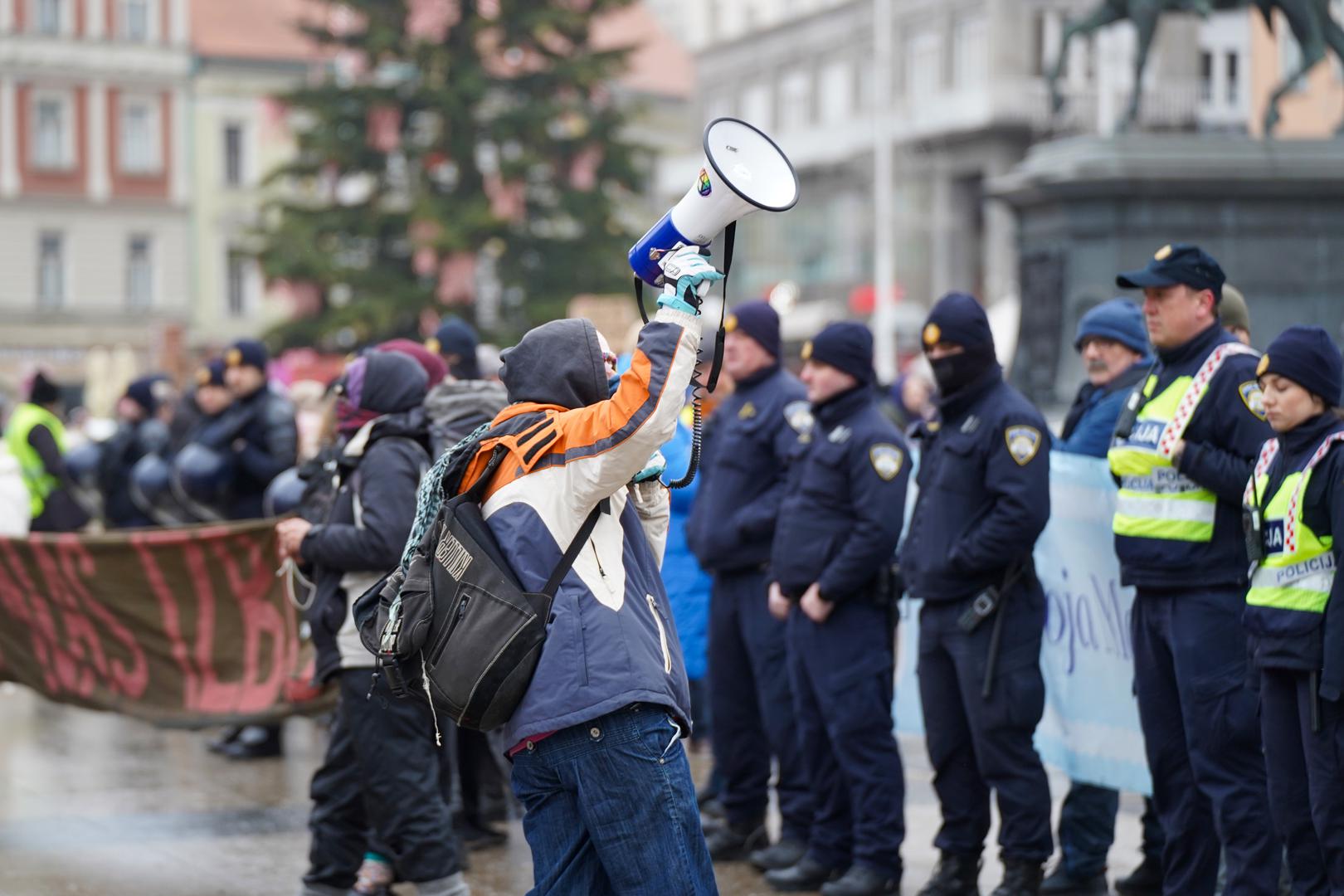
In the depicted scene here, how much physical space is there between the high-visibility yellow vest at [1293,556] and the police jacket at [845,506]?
1.84 m

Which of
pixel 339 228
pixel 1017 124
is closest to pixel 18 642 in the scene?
A: pixel 339 228

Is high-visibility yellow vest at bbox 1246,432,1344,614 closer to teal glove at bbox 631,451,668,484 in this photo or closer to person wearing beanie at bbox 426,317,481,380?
teal glove at bbox 631,451,668,484

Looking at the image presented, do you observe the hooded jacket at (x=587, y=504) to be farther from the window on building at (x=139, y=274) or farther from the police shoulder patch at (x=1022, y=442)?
the window on building at (x=139, y=274)

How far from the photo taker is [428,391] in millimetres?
7922

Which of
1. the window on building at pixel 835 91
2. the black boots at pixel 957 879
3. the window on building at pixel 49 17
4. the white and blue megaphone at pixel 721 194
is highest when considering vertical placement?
the window on building at pixel 49 17

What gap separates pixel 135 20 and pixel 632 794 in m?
63.4

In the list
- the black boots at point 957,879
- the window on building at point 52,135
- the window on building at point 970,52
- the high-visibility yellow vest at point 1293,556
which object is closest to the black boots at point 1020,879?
the black boots at point 957,879

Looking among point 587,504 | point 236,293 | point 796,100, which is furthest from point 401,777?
point 236,293

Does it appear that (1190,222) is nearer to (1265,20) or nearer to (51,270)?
(1265,20)

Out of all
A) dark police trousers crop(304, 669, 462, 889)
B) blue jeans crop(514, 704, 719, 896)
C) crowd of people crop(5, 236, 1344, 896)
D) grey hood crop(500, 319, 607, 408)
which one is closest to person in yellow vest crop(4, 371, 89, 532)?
crowd of people crop(5, 236, 1344, 896)

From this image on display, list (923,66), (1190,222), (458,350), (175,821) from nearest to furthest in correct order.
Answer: (175,821), (458,350), (1190,222), (923,66)

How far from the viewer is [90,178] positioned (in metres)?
63.8

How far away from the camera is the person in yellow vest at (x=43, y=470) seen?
13.7 meters

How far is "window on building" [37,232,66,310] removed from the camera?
6328 centimetres
